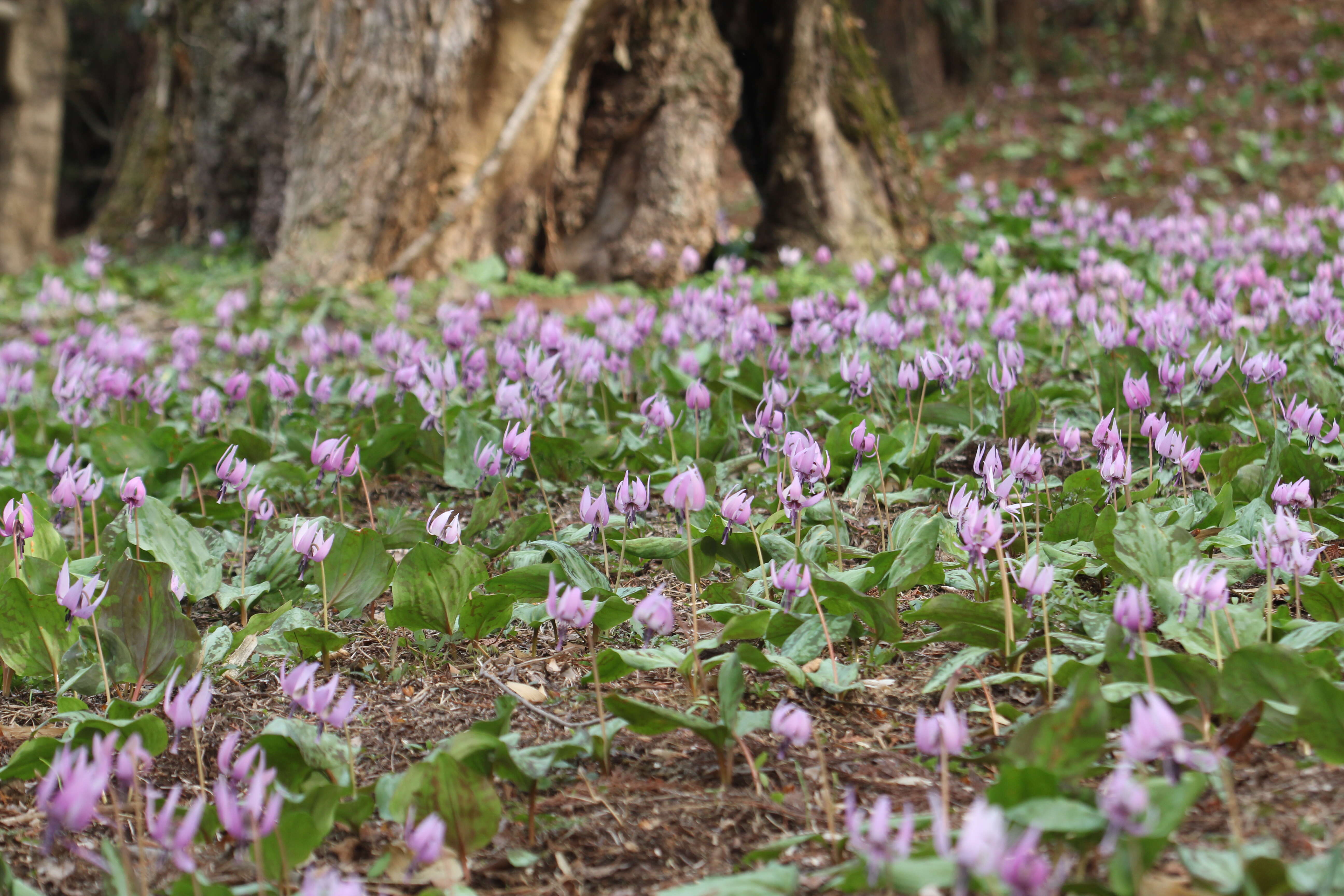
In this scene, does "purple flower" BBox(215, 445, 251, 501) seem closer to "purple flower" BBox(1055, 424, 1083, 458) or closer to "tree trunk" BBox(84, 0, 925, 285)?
"purple flower" BBox(1055, 424, 1083, 458)

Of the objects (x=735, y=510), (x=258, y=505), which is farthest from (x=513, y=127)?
(x=735, y=510)

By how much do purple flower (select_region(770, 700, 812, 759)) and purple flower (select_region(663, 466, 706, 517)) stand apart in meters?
0.42

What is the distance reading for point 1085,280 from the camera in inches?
190

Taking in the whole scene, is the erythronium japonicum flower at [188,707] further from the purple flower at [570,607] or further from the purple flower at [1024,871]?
the purple flower at [1024,871]

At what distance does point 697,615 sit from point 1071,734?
0.96 metres

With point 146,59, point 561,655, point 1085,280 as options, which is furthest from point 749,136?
point 146,59

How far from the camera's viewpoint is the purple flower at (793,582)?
190 cm

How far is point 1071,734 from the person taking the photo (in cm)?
145

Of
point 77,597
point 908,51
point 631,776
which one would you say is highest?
point 908,51

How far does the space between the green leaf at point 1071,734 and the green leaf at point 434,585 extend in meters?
1.14

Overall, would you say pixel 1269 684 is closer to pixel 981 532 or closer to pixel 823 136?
pixel 981 532

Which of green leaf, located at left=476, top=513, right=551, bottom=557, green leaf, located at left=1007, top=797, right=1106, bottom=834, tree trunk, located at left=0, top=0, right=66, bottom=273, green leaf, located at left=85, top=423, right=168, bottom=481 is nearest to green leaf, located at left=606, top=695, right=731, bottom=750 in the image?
green leaf, located at left=1007, top=797, right=1106, bottom=834

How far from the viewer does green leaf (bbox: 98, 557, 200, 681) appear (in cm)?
208

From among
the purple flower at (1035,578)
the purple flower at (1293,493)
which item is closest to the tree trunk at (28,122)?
the purple flower at (1035,578)
